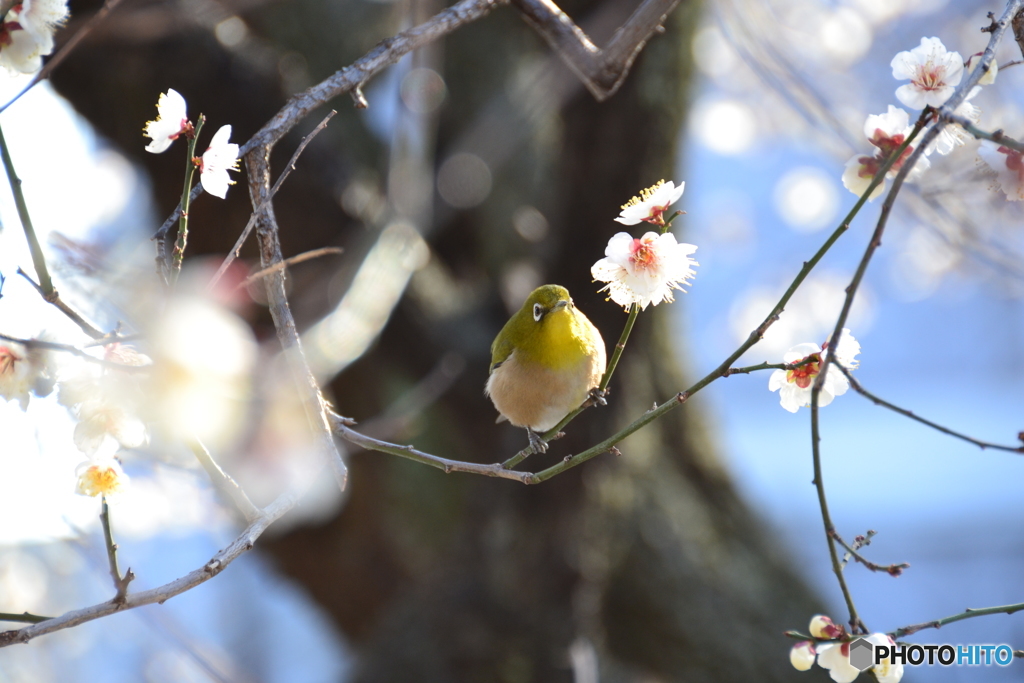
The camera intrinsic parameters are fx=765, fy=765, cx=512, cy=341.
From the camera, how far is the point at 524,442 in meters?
2.93

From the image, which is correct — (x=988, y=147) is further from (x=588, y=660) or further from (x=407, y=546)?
(x=407, y=546)

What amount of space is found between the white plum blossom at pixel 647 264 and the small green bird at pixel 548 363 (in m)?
0.46

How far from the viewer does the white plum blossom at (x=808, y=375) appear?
1086mm

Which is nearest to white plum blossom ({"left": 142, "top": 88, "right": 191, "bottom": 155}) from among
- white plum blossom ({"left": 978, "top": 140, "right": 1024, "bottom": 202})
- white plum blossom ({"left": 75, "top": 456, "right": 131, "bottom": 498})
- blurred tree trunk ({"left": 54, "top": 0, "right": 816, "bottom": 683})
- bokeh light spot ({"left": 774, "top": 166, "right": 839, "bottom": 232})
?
white plum blossom ({"left": 75, "top": 456, "right": 131, "bottom": 498})

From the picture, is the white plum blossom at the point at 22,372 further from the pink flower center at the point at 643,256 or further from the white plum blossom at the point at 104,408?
the pink flower center at the point at 643,256

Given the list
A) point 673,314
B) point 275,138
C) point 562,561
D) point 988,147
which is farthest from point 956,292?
point 275,138

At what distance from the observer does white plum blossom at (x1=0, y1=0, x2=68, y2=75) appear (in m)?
1.13

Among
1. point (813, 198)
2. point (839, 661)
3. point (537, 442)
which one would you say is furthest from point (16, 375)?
point (813, 198)

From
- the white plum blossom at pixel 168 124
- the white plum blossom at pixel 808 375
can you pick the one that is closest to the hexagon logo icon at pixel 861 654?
the white plum blossom at pixel 808 375

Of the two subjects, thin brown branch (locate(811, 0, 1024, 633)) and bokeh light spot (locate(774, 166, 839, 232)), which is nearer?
thin brown branch (locate(811, 0, 1024, 633))

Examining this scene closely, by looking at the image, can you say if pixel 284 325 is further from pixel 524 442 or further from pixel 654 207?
pixel 524 442

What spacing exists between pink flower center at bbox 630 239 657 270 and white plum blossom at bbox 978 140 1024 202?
0.51 metres

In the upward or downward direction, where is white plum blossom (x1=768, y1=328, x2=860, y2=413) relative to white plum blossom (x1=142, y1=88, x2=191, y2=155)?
downward

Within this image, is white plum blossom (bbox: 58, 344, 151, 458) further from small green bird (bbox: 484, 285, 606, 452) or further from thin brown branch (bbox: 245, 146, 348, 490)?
small green bird (bbox: 484, 285, 606, 452)
